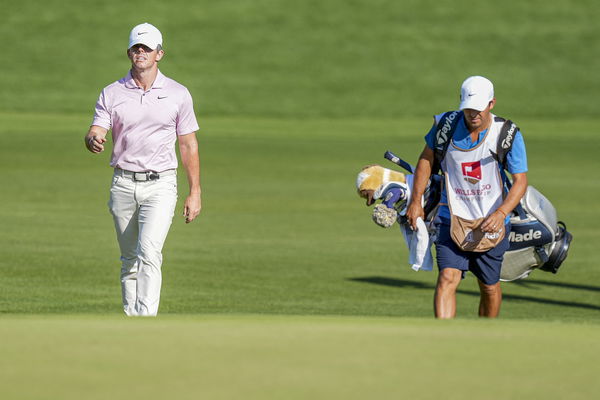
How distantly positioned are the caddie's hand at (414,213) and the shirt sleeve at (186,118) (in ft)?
5.21

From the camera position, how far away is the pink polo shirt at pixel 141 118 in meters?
8.98

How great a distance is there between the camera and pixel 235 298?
12758mm

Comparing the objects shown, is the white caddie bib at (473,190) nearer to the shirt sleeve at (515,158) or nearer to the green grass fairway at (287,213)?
the shirt sleeve at (515,158)

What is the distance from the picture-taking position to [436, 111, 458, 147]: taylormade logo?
862 centimetres

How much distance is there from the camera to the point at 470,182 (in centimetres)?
866

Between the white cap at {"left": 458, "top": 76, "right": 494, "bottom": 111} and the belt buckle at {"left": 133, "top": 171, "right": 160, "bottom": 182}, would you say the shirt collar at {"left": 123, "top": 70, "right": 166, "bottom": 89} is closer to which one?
the belt buckle at {"left": 133, "top": 171, "right": 160, "bottom": 182}

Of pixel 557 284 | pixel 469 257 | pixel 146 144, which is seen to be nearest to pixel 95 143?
pixel 146 144

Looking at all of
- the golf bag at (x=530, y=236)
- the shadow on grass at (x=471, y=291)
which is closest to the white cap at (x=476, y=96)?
the golf bag at (x=530, y=236)

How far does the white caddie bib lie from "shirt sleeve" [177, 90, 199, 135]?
1.78 meters

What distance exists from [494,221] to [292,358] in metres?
3.68

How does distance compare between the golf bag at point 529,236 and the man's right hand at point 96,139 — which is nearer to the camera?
the man's right hand at point 96,139

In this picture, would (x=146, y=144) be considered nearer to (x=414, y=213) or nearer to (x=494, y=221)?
(x=414, y=213)

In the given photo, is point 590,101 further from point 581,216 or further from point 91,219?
point 91,219

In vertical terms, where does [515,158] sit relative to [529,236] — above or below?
above
